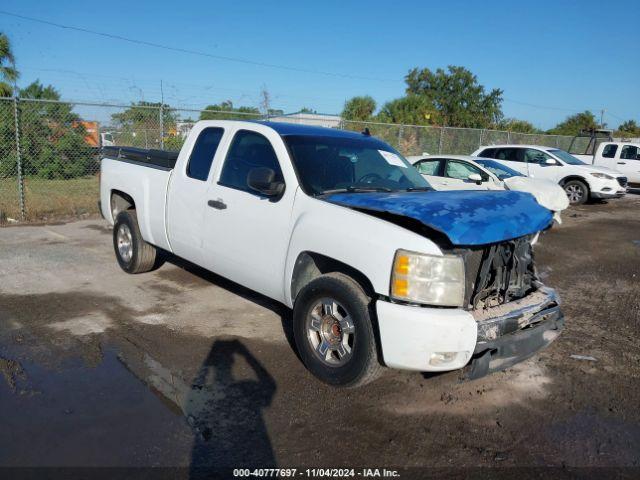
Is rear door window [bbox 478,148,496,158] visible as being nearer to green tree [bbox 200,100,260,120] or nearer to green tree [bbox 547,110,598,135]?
green tree [bbox 200,100,260,120]

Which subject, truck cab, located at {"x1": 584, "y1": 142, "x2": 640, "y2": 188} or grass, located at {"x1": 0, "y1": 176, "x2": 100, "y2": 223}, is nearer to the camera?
grass, located at {"x1": 0, "y1": 176, "x2": 100, "y2": 223}

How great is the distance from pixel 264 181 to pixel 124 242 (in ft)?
10.7

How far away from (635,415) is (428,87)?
156 feet

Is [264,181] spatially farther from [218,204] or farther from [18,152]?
[18,152]

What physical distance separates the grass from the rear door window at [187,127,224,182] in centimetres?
643

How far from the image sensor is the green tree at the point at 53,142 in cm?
1255

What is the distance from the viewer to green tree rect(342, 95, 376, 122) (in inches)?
1512

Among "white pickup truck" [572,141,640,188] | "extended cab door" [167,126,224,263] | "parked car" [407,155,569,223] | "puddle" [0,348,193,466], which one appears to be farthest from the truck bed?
"white pickup truck" [572,141,640,188]

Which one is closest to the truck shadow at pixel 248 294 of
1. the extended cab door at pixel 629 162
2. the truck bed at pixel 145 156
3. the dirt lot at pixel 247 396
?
the dirt lot at pixel 247 396

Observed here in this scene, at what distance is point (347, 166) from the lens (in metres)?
4.77

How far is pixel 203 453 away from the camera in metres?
3.07

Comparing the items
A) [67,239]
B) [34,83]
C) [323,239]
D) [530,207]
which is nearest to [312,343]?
[323,239]

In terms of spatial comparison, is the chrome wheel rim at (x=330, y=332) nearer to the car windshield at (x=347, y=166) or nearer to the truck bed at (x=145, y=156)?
the car windshield at (x=347, y=166)

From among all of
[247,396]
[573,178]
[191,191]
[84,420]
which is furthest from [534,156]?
[84,420]
